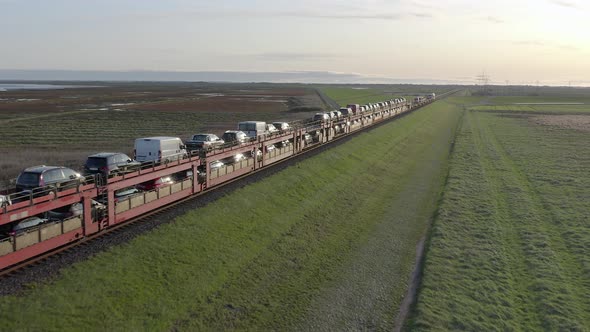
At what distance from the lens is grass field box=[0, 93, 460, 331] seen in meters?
14.9

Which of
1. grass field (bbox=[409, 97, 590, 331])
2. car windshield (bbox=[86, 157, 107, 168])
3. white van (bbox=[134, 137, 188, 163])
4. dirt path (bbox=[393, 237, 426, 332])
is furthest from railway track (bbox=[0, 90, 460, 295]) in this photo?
grass field (bbox=[409, 97, 590, 331])

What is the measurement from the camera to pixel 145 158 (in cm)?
3209

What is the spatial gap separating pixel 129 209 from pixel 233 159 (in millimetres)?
13906

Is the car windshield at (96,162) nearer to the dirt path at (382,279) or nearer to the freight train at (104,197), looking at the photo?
the freight train at (104,197)

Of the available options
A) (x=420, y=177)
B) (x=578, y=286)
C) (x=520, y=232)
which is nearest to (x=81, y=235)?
(x=578, y=286)

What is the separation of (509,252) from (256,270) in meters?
12.2

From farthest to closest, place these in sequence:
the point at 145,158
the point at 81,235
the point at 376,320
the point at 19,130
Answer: the point at 19,130, the point at 145,158, the point at 81,235, the point at 376,320

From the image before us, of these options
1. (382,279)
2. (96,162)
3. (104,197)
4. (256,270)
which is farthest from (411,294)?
(96,162)

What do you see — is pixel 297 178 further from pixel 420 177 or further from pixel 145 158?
pixel 420 177

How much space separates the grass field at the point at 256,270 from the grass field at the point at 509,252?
151 centimetres

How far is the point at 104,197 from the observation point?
69.3 ft

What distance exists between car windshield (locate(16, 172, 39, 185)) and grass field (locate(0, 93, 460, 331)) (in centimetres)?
715

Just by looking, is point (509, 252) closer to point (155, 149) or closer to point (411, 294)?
point (411, 294)

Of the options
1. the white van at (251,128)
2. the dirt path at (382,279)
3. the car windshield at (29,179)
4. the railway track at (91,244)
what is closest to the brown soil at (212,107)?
the white van at (251,128)
